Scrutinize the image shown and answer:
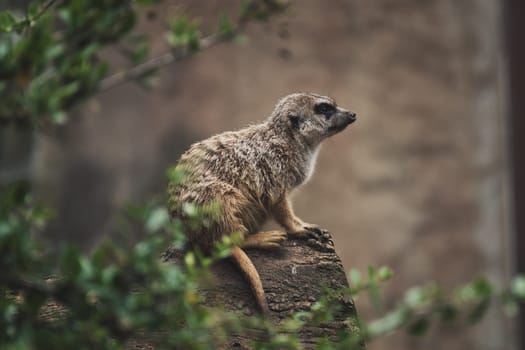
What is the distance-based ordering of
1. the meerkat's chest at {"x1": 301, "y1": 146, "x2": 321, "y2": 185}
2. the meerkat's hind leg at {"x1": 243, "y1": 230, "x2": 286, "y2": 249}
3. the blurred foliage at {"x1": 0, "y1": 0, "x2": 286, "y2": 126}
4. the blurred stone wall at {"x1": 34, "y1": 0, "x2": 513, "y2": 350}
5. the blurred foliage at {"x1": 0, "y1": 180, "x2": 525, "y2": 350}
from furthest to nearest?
1. the blurred stone wall at {"x1": 34, "y1": 0, "x2": 513, "y2": 350}
2. the meerkat's chest at {"x1": 301, "y1": 146, "x2": 321, "y2": 185}
3. the meerkat's hind leg at {"x1": 243, "y1": 230, "x2": 286, "y2": 249}
4. the blurred foliage at {"x1": 0, "y1": 0, "x2": 286, "y2": 126}
5. the blurred foliage at {"x1": 0, "y1": 180, "x2": 525, "y2": 350}

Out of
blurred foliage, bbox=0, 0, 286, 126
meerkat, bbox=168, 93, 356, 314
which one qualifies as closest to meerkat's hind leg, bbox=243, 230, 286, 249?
meerkat, bbox=168, 93, 356, 314

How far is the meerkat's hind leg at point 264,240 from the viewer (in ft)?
7.02

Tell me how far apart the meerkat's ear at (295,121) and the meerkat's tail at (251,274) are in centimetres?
58

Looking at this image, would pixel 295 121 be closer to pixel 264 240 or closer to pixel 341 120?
pixel 341 120

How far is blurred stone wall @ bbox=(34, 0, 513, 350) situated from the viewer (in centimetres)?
481

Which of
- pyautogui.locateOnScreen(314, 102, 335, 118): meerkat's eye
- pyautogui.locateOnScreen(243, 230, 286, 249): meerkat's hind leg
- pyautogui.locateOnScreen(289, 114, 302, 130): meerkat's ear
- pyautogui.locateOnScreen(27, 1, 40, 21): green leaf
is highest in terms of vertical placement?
pyautogui.locateOnScreen(314, 102, 335, 118): meerkat's eye

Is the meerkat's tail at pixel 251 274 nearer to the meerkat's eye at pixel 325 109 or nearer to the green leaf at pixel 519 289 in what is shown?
the meerkat's eye at pixel 325 109

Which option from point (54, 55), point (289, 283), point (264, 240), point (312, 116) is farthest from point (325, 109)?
point (54, 55)

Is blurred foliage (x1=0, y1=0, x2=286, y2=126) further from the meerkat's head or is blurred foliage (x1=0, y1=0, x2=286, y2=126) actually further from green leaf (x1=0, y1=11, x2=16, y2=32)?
the meerkat's head

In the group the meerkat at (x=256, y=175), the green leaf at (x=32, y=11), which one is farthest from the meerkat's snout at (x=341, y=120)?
the green leaf at (x=32, y=11)

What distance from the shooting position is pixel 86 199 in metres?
4.98

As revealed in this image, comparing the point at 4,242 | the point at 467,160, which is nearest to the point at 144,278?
the point at 4,242

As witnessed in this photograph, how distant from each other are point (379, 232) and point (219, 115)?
4.17ft

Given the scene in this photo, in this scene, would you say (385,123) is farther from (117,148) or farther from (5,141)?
(5,141)
